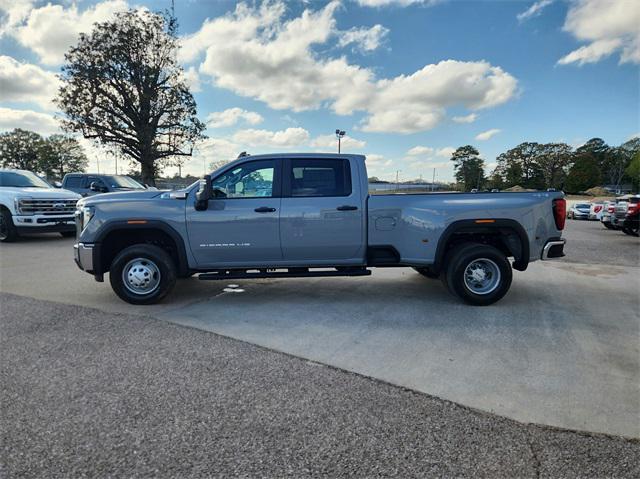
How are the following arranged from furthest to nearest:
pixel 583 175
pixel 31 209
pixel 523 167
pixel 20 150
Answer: pixel 523 167
pixel 583 175
pixel 20 150
pixel 31 209

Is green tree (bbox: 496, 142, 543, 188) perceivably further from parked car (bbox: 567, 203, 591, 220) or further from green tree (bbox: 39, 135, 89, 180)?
green tree (bbox: 39, 135, 89, 180)

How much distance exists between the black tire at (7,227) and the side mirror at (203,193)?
8834 mm

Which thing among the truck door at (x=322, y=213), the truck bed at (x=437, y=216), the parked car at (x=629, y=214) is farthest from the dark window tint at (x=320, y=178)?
the parked car at (x=629, y=214)

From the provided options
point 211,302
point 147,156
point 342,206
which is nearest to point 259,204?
point 342,206

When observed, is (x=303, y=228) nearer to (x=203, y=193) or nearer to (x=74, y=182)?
(x=203, y=193)

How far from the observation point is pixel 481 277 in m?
5.11

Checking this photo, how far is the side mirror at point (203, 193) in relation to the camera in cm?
475

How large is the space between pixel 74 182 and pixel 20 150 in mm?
72635

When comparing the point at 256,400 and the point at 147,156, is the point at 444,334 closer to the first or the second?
the point at 256,400

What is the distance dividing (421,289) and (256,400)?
3.80m

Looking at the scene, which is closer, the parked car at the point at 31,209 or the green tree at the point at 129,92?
the parked car at the point at 31,209

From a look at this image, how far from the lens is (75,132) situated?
90.2 feet

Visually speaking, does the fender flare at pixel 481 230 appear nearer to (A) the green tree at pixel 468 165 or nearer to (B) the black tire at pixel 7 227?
(B) the black tire at pixel 7 227

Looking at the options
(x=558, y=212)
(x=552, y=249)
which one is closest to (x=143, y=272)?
(x=552, y=249)
